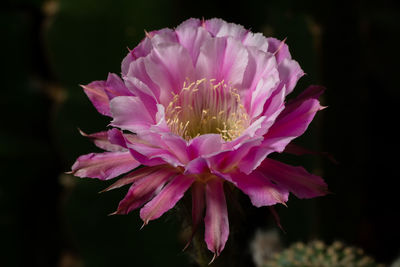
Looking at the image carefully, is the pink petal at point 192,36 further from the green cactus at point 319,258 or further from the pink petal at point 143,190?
the green cactus at point 319,258

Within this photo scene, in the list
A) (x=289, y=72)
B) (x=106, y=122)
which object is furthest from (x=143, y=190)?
(x=106, y=122)

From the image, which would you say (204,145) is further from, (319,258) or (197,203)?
(319,258)

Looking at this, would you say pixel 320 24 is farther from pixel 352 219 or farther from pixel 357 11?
pixel 352 219

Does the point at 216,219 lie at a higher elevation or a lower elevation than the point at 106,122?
higher

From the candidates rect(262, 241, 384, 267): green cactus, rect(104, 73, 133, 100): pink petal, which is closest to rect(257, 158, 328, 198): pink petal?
rect(104, 73, 133, 100): pink petal

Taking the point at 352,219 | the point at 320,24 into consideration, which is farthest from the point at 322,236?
the point at 320,24

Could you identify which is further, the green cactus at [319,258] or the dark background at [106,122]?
the dark background at [106,122]

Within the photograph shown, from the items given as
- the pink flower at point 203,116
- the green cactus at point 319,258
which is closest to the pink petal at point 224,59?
the pink flower at point 203,116
